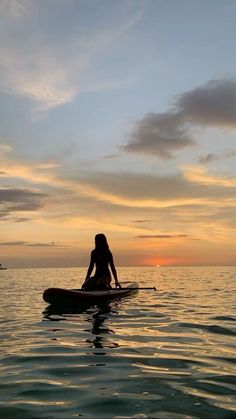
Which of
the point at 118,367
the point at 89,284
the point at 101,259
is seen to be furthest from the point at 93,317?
the point at 118,367

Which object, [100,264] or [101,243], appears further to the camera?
[100,264]

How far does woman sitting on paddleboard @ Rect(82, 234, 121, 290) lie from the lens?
15.6 m

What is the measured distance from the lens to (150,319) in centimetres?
1155

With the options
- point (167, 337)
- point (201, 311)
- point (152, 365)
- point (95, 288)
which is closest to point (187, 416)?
point (152, 365)

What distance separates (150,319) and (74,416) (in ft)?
24.7

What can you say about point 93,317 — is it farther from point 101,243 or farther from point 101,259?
point 101,259

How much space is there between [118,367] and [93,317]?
5870 mm

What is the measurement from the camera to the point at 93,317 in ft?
39.3

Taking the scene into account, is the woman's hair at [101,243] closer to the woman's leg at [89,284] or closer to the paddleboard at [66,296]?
the woman's leg at [89,284]

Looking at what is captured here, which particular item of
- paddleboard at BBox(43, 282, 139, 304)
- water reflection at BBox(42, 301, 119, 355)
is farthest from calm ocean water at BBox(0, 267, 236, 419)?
paddleboard at BBox(43, 282, 139, 304)

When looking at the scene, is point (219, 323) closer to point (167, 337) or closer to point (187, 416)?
point (167, 337)

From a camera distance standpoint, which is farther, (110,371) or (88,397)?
(110,371)

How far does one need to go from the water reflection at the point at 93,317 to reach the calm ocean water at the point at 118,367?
0.10 feet

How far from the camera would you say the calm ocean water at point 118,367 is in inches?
176
